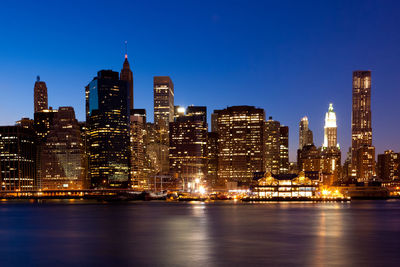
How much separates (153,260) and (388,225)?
5697 centimetres

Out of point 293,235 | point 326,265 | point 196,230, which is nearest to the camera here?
point 326,265

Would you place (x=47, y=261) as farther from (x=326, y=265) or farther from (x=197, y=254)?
(x=326, y=265)

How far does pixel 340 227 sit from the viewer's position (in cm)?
8819

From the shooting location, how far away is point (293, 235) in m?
75.8

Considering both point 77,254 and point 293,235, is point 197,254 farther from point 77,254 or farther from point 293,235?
point 293,235

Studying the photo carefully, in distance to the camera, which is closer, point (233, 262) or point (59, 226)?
point (233, 262)

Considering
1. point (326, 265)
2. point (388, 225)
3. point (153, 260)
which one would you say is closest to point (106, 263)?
point (153, 260)

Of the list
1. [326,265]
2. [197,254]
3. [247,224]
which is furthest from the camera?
[247,224]

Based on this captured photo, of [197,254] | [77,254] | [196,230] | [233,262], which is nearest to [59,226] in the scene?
[196,230]

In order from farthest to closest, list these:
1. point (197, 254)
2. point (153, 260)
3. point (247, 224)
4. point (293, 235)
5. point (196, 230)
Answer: point (247, 224) < point (196, 230) < point (293, 235) < point (197, 254) < point (153, 260)

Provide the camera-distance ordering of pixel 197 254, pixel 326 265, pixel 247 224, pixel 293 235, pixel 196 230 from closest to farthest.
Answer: pixel 326 265 → pixel 197 254 → pixel 293 235 → pixel 196 230 → pixel 247 224

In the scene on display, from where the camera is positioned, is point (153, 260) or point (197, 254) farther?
point (197, 254)

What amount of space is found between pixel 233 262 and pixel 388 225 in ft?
175

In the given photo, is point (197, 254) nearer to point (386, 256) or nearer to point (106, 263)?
point (106, 263)
